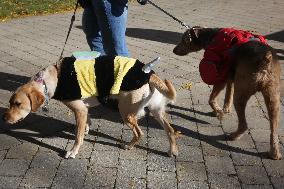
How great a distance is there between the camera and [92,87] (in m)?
4.02

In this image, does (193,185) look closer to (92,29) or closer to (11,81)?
(92,29)

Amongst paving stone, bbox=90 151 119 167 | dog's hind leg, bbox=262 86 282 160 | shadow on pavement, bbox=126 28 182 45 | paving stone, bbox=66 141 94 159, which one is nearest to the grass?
shadow on pavement, bbox=126 28 182 45

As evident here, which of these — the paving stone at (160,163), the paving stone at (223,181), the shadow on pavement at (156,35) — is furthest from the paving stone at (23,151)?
the shadow on pavement at (156,35)

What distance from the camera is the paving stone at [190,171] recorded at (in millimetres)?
3818

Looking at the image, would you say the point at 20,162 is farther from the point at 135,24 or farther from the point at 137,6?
the point at 137,6

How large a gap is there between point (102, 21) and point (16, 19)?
232 inches

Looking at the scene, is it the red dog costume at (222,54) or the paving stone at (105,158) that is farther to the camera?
the red dog costume at (222,54)

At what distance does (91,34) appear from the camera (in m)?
5.46

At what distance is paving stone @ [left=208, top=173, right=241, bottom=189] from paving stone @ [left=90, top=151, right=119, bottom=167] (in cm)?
96

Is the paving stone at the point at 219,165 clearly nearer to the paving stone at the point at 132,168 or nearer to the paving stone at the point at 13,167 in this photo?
the paving stone at the point at 132,168

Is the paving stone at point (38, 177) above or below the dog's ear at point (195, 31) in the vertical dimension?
below

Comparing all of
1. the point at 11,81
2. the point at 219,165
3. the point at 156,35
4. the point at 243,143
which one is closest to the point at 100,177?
the point at 219,165

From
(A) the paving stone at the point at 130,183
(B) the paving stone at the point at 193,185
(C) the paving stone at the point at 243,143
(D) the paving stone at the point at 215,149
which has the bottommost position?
(C) the paving stone at the point at 243,143

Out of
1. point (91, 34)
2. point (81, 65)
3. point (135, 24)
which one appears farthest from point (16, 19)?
point (81, 65)
